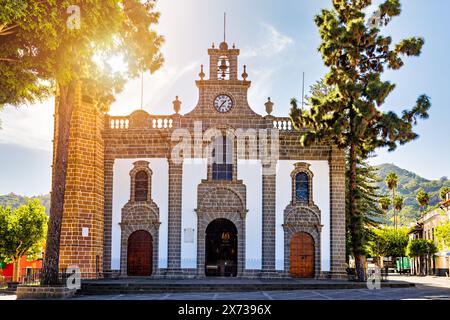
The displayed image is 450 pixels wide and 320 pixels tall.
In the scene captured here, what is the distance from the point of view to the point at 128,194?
81.9 ft

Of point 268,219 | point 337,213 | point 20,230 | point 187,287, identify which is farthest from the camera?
point 20,230

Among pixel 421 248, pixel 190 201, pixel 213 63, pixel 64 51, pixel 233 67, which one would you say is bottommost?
pixel 421 248

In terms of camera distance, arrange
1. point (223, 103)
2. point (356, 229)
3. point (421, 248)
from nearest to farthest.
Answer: point (356, 229), point (223, 103), point (421, 248)

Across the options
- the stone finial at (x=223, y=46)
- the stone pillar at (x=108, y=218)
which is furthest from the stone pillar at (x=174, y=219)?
the stone finial at (x=223, y=46)

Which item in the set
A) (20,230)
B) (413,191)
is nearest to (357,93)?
(20,230)

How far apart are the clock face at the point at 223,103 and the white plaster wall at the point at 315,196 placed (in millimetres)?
3625

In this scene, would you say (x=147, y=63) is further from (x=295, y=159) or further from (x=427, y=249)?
(x=427, y=249)

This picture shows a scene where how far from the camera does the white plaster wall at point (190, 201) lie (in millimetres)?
24219

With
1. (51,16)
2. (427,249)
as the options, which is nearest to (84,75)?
(51,16)

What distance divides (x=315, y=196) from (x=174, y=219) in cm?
677

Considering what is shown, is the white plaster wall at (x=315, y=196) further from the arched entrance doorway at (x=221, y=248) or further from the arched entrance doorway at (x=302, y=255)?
the arched entrance doorway at (x=221, y=248)

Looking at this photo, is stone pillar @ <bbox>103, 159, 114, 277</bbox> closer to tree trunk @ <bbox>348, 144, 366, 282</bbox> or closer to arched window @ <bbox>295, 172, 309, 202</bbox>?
arched window @ <bbox>295, 172, 309, 202</bbox>

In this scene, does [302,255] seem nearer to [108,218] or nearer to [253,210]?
[253,210]

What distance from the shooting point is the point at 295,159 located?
2492 cm
